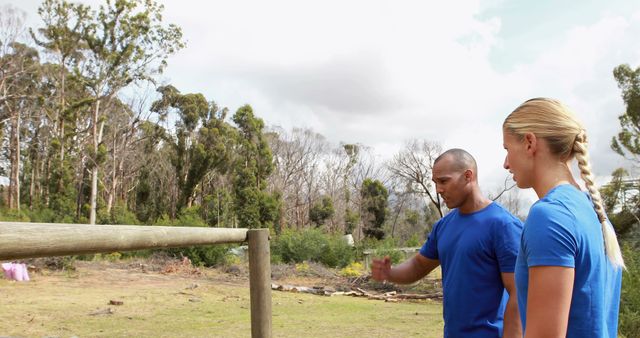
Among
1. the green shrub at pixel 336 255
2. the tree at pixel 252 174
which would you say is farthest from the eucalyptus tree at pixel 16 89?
the green shrub at pixel 336 255

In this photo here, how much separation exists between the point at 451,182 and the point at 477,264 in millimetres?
363

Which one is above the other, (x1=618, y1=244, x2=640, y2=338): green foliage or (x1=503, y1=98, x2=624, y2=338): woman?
(x1=503, y1=98, x2=624, y2=338): woman

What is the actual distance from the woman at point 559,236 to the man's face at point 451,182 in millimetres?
911

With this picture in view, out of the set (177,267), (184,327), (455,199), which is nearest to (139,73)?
(177,267)

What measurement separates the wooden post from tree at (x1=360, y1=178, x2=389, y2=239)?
3243 centimetres

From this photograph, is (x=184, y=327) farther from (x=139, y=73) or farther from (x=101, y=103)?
(x=101, y=103)

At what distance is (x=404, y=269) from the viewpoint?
98.3 inches

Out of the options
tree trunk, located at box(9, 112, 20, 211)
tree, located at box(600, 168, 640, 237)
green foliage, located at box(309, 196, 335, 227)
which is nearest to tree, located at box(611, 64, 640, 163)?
tree, located at box(600, 168, 640, 237)

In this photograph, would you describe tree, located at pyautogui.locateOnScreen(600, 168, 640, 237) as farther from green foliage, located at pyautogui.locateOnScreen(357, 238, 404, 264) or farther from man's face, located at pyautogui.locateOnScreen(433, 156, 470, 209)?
man's face, located at pyautogui.locateOnScreen(433, 156, 470, 209)

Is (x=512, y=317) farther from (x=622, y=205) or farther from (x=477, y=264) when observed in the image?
(x=622, y=205)

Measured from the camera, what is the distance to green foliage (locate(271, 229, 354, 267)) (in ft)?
66.3

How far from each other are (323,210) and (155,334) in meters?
28.6

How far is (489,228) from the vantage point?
2.15 meters

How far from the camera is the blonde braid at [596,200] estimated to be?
1259 millimetres
